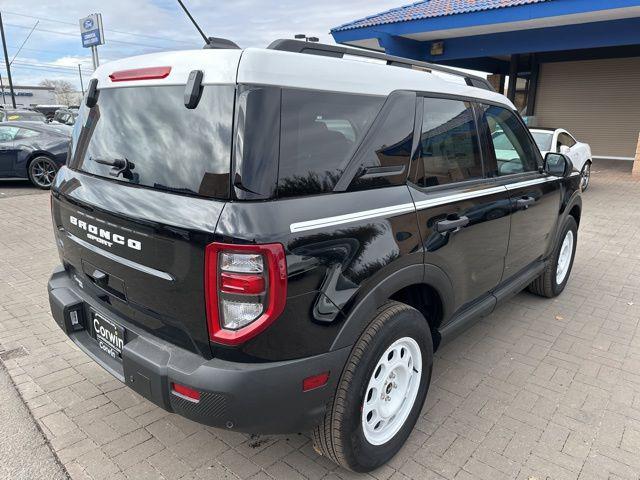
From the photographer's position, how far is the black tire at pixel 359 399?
2148mm

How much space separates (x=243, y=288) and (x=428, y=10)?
13.2 m

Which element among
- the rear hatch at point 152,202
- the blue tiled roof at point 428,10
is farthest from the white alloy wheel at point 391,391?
the blue tiled roof at point 428,10

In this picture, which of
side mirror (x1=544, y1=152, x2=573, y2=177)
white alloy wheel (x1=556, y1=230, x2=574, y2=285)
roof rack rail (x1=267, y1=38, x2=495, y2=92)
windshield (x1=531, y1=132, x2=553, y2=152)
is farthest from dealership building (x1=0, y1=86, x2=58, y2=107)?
roof rack rail (x1=267, y1=38, x2=495, y2=92)

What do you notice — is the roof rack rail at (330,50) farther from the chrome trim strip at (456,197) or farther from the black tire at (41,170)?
the black tire at (41,170)

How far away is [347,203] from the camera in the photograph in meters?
2.10

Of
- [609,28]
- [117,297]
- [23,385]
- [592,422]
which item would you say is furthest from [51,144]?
[609,28]

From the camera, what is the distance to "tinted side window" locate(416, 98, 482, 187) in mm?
2619

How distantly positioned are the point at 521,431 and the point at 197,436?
185 centimetres

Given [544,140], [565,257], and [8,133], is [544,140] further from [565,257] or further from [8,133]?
[8,133]

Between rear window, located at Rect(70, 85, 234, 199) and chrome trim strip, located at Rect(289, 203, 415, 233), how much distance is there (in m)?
0.32

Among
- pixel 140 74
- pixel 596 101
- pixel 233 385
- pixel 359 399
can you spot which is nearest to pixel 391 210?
pixel 359 399

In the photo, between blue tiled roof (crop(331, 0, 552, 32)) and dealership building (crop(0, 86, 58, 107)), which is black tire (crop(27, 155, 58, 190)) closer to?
blue tiled roof (crop(331, 0, 552, 32))

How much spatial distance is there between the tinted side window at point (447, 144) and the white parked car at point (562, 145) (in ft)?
22.7

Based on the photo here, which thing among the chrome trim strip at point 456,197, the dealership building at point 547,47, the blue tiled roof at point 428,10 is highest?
the blue tiled roof at point 428,10
